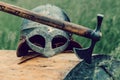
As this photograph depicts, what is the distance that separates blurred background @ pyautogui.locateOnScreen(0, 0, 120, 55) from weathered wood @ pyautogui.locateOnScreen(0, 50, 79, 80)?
0.54m

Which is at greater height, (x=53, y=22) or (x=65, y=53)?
(x=53, y=22)

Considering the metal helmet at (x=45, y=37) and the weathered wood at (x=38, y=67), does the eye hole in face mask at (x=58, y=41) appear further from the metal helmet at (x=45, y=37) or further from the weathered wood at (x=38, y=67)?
the weathered wood at (x=38, y=67)

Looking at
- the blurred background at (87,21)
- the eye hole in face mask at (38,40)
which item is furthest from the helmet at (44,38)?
the blurred background at (87,21)

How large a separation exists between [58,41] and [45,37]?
0.28 metres

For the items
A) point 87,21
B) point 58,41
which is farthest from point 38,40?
point 87,21

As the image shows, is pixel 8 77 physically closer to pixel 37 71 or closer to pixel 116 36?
pixel 37 71

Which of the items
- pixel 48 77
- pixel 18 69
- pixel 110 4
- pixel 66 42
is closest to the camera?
pixel 48 77

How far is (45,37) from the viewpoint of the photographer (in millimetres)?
4820

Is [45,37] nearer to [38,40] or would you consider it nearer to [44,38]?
[44,38]

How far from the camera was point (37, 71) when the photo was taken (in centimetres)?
447

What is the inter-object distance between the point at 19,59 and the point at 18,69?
0.40 m

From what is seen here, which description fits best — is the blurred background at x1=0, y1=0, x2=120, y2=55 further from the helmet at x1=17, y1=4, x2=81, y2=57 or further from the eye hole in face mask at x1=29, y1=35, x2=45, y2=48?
the eye hole in face mask at x1=29, y1=35, x2=45, y2=48

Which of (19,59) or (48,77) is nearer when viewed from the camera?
(48,77)

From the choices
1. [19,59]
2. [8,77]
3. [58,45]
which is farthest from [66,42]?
[8,77]
